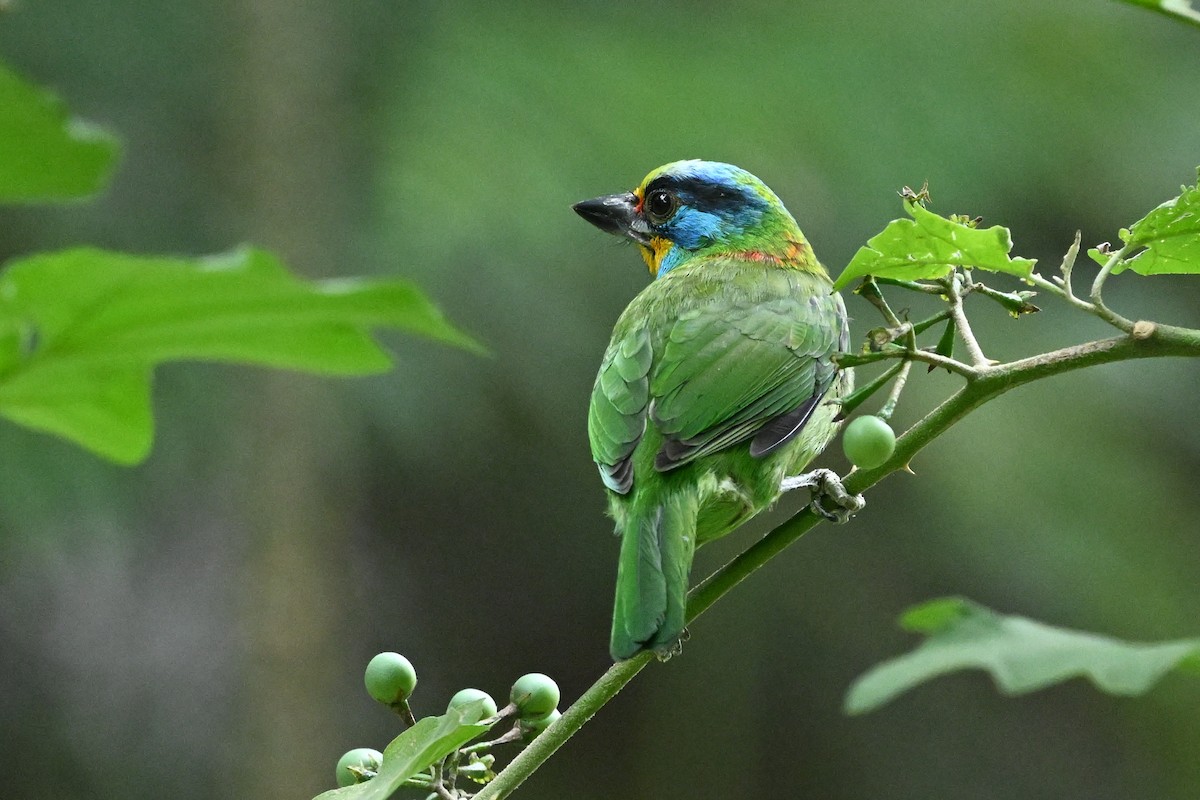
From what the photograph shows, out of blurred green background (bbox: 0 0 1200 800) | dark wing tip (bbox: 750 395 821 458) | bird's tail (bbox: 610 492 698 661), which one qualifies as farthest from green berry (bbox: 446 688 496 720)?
blurred green background (bbox: 0 0 1200 800)

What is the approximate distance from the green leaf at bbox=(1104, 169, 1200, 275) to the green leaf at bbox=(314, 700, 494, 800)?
67 centimetres

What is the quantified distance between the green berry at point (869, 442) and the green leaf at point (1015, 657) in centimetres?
48

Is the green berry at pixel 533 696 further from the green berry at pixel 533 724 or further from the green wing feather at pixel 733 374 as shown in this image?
the green wing feather at pixel 733 374

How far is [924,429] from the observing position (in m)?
1.22

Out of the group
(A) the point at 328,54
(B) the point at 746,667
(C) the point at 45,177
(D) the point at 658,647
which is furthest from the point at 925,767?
(C) the point at 45,177

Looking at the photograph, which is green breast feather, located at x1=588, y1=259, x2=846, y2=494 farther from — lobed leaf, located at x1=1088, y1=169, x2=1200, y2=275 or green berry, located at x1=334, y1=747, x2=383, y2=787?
lobed leaf, located at x1=1088, y1=169, x2=1200, y2=275

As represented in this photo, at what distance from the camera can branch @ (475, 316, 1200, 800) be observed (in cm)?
109

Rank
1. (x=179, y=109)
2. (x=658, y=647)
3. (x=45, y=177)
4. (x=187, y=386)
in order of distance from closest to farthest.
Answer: (x=45, y=177)
(x=658, y=647)
(x=187, y=386)
(x=179, y=109)

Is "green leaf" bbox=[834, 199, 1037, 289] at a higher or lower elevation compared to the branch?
higher

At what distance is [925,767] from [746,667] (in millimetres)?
1213

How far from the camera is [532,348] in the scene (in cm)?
607

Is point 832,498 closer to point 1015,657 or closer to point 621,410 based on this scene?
point 621,410

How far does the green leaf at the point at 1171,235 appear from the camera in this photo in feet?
3.85

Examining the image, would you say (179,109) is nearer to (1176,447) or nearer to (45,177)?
(1176,447)
